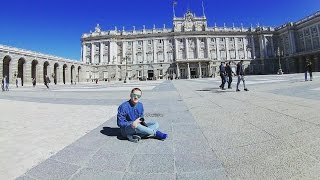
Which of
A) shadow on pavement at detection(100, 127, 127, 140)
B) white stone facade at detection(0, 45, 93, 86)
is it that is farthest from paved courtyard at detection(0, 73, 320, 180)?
white stone facade at detection(0, 45, 93, 86)

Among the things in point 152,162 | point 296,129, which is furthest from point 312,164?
point 152,162

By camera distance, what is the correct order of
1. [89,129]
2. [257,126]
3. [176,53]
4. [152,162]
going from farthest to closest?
1. [176,53]
2. [89,129]
3. [257,126]
4. [152,162]

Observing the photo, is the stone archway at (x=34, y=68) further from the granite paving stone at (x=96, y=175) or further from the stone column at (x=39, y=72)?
the granite paving stone at (x=96, y=175)

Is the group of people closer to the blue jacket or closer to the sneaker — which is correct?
the blue jacket

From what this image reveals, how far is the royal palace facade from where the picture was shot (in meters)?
72.8

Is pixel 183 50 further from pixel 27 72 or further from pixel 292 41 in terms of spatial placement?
pixel 27 72

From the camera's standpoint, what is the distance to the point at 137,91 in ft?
15.2

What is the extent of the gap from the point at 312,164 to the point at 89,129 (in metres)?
4.39

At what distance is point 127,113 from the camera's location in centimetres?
455

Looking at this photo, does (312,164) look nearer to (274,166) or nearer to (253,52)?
(274,166)

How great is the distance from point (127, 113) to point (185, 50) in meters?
72.3

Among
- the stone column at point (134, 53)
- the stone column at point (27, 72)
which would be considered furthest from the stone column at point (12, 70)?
the stone column at point (134, 53)

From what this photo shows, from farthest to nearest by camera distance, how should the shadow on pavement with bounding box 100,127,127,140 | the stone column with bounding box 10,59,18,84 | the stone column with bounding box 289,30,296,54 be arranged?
the stone column with bounding box 289,30,296,54 → the stone column with bounding box 10,59,18,84 → the shadow on pavement with bounding box 100,127,127,140

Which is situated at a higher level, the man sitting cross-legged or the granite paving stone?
the man sitting cross-legged
